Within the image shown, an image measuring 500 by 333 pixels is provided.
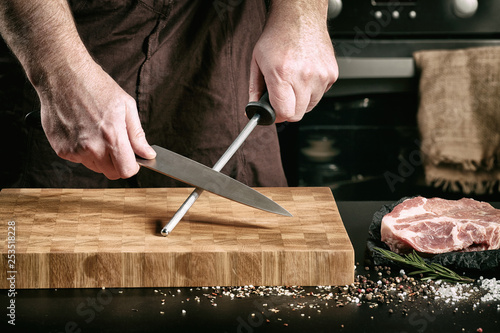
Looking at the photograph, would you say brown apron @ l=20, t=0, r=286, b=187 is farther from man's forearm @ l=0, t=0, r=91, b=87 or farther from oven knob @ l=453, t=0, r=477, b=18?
oven knob @ l=453, t=0, r=477, b=18

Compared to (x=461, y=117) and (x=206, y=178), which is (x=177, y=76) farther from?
(x=461, y=117)

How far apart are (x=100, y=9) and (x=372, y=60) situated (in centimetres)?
98

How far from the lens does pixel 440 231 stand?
3.87 ft

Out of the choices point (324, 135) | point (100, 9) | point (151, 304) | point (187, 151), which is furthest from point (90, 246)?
point (324, 135)

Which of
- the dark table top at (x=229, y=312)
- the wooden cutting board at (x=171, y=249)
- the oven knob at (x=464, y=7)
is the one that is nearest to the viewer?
the dark table top at (x=229, y=312)

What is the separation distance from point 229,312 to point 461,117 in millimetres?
1444

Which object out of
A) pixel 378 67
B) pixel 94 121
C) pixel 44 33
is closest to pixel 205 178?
pixel 94 121

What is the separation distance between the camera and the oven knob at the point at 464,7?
6.94 feet

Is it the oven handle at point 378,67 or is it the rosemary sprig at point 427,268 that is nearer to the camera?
the rosemary sprig at point 427,268

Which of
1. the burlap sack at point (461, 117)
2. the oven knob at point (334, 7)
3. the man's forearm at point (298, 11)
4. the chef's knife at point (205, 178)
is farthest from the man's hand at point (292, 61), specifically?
the burlap sack at point (461, 117)

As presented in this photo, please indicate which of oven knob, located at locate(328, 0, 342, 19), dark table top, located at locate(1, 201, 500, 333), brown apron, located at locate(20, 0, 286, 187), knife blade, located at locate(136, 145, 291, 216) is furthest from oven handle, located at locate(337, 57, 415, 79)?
dark table top, located at locate(1, 201, 500, 333)

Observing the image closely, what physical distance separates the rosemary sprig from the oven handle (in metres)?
1.11

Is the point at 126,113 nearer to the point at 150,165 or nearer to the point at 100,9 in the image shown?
the point at 150,165

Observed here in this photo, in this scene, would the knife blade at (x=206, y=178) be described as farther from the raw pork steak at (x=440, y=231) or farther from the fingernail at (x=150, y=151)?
the raw pork steak at (x=440, y=231)
